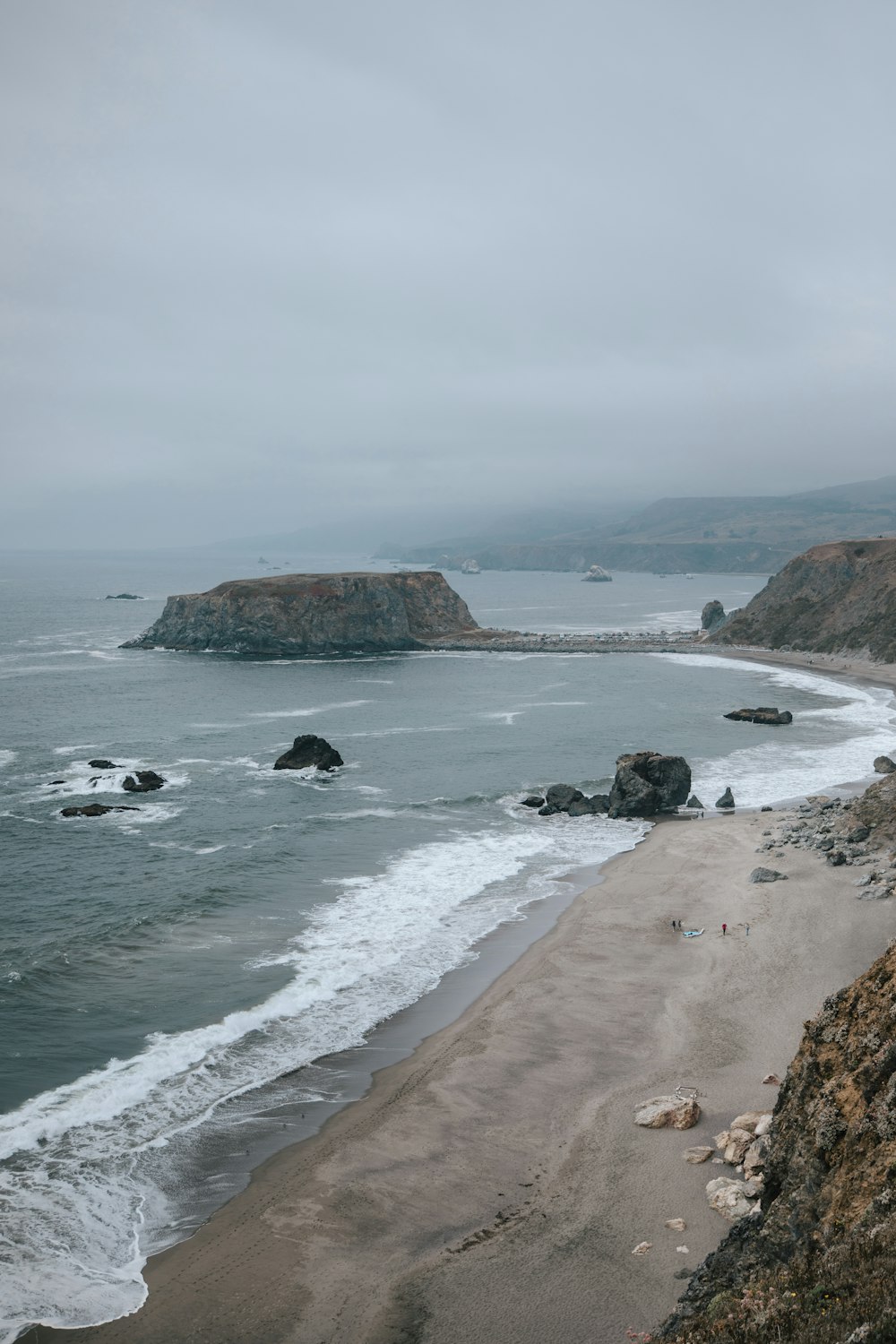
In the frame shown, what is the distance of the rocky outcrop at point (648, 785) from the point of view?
54.2 m

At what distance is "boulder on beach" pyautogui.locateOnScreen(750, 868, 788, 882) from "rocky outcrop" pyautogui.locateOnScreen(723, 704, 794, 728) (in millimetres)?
44031

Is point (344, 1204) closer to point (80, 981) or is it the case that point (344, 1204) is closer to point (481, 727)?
point (80, 981)

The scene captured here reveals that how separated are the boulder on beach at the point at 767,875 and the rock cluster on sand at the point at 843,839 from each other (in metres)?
0.05

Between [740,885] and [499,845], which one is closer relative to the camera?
[740,885]

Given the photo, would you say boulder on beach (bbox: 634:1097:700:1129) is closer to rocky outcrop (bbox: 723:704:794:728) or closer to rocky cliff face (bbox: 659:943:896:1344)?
rocky cliff face (bbox: 659:943:896:1344)

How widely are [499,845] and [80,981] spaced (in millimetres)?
22661

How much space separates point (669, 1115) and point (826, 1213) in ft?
30.4

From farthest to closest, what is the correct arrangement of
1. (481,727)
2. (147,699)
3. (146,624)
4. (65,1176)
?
(146,624) < (147,699) < (481,727) < (65,1176)

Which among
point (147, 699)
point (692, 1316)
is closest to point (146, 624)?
point (147, 699)

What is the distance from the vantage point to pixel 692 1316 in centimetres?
1345

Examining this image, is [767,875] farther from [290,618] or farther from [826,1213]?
[290,618]

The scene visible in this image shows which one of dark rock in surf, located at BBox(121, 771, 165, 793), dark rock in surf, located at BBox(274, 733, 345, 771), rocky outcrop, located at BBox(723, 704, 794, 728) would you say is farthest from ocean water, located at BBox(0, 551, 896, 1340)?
rocky outcrop, located at BBox(723, 704, 794, 728)

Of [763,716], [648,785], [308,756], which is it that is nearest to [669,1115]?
[648,785]

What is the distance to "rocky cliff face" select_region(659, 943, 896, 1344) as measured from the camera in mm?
11383
